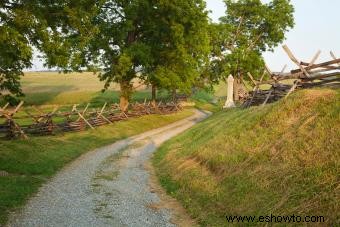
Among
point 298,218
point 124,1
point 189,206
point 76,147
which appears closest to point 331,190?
point 298,218

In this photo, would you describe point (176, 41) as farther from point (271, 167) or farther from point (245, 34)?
point (271, 167)

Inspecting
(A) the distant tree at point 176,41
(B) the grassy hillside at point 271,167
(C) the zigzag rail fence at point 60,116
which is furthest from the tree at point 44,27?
(A) the distant tree at point 176,41

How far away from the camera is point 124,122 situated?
118 feet

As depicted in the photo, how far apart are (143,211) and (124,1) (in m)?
27.2

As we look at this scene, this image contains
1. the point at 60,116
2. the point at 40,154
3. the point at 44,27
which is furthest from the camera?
the point at 60,116

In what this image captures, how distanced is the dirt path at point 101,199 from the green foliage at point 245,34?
103ft

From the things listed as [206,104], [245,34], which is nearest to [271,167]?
[245,34]

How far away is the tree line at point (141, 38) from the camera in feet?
61.7

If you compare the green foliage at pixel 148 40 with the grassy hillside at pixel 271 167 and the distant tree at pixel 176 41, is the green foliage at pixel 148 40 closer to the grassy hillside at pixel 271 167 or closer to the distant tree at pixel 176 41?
the distant tree at pixel 176 41

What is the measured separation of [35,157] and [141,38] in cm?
2232

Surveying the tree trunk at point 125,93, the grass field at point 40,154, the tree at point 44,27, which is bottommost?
the grass field at point 40,154

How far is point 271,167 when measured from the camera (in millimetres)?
12266

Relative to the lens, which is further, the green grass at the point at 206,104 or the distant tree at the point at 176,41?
the green grass at the point at 206,104

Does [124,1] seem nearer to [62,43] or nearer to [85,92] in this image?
[62,43]
